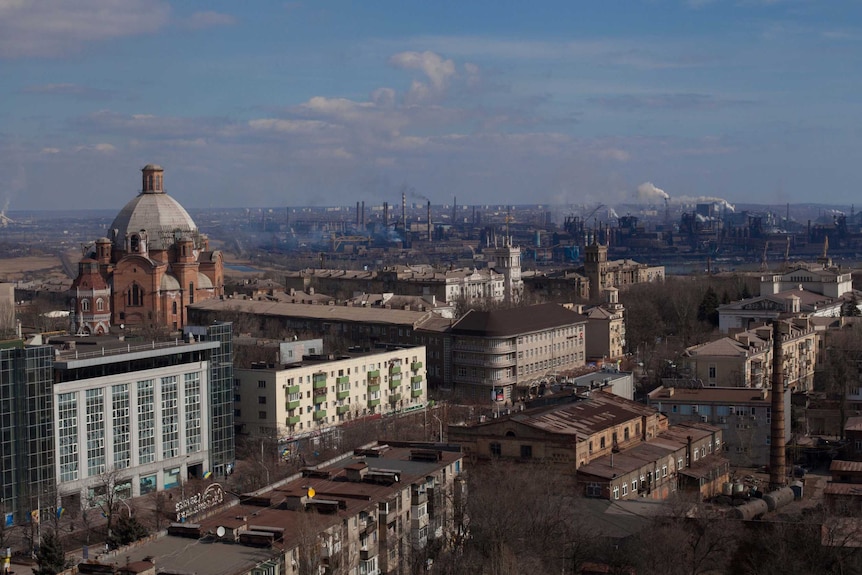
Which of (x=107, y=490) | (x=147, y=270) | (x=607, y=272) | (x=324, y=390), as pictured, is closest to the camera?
(x=107, y=490)

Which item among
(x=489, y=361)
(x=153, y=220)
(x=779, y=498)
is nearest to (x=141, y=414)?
(x=779, y=498)

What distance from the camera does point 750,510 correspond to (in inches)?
937

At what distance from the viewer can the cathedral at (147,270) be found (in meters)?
51.3

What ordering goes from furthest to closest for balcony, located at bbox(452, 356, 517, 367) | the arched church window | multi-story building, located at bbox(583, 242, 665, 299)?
multi-story building, located at bbox(583, 242, 665, 299), the arched church window, balcony, located at bbox(452, 356, 517, 367)

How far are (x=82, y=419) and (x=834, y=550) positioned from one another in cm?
1661

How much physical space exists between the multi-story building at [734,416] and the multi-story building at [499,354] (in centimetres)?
1064

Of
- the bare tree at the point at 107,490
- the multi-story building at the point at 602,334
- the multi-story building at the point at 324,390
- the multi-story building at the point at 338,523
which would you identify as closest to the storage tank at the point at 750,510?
the multi-story building at the point at 338,523

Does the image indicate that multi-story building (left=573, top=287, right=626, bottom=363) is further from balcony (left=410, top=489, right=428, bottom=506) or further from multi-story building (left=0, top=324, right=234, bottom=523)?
balcony (left=410, top=489, right=428, bottom=506)

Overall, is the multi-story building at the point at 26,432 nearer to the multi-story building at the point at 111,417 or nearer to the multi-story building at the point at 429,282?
the multi-story building at the point at 111,417

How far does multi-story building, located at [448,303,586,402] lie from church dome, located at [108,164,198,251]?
14514 mm

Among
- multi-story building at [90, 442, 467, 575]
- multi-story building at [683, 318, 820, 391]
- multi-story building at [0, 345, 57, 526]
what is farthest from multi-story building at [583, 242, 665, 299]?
multi-story building at [90, 442, 467, 575]

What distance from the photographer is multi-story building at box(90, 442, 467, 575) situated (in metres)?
18.5

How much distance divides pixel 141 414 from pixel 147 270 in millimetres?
21554

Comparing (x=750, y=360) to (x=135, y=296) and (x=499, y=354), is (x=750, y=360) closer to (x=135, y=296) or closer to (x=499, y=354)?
(x=499, y=354)
